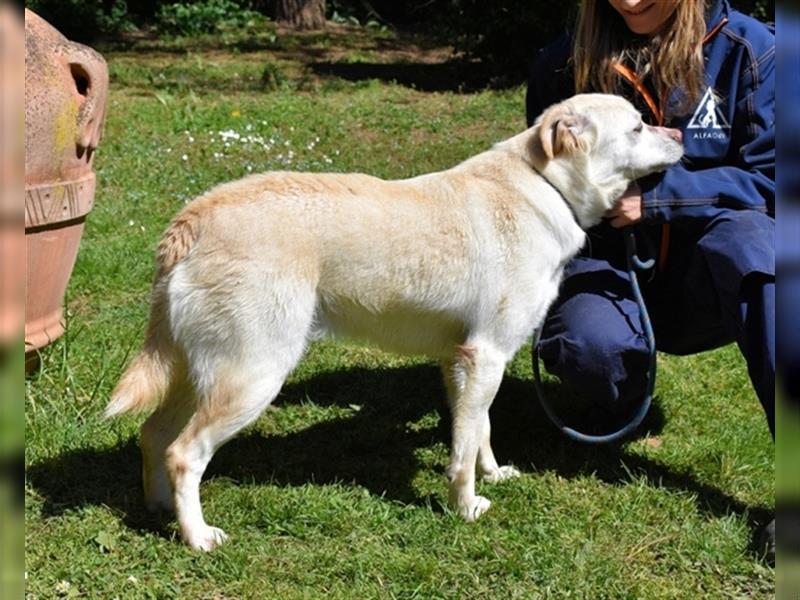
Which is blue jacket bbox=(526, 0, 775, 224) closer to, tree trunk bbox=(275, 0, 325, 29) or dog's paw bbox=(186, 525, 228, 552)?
dog's paw bbox=(186, 525, 228, 552)

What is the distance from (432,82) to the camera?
1291 cm

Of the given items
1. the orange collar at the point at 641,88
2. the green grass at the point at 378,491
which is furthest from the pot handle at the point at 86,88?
the orange collar at the point at 641,88

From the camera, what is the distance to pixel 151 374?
126 inches

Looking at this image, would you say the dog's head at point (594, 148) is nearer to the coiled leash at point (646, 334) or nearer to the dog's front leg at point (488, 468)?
the coiled leash at point (646, 334)

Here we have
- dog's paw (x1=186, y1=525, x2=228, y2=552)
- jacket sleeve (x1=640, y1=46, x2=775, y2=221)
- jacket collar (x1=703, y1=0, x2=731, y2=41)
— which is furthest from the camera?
jacket collar (x1=703, y1=0, x2=731, y2=41)

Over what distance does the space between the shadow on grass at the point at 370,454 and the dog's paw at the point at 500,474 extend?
0.11m

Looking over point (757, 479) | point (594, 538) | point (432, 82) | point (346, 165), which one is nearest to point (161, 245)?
point (594, 538)

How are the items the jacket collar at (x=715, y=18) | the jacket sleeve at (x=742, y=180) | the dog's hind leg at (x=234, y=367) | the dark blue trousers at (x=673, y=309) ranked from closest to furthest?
the dog's hind leg at (x=234, y=367) < the dark blue trousers at (x=673, y=309) < the jacket sleeve at (x=742, y=180) < the jacket collar at (x=715, y=18)

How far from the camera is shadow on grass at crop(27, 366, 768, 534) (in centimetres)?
362

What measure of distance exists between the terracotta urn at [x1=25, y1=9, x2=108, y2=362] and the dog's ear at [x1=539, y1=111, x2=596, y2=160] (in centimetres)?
195

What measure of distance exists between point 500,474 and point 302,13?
15353mm

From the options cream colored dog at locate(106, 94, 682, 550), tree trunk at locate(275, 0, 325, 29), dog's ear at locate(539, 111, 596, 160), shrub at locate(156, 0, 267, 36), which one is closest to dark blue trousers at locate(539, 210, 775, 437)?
cream colored dog at locate(106, 94, 682, 550)

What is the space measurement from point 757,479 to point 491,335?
133 cm

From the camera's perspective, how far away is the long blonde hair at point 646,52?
3.71 meters
